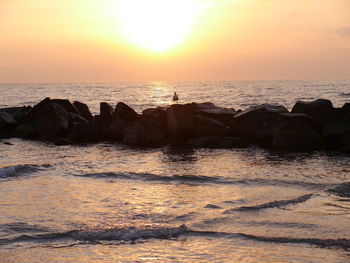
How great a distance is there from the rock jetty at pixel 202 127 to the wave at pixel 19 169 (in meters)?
6.01

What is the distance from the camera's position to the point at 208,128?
22031 millimetres

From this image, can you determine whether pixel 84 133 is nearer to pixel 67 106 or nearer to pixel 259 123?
pixel 67 106

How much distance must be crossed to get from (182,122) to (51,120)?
25.8 feet

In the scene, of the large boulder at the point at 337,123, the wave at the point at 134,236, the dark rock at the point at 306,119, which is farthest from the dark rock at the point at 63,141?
the wave at the point at 134,236

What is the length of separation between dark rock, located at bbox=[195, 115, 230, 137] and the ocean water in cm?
347

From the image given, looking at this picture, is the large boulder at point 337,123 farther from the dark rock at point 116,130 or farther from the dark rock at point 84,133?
the dark rock at point 84,133

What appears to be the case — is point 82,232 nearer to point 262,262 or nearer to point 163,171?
A: point 262,262

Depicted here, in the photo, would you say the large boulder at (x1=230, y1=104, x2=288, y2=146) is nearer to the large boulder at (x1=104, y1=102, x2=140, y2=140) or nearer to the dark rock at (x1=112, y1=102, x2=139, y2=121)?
the dark rock at (x1=112, y1=102, x2=139, y2=121)

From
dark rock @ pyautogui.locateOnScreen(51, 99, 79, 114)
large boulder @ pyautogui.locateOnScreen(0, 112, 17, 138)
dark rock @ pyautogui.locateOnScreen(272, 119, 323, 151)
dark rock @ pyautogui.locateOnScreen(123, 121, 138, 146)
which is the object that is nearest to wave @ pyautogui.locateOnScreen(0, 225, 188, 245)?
dark rock @ pyautogui.locateOnScreen(272, 119, 323, 151)

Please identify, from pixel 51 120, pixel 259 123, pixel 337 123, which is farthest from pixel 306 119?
pixel 51 120

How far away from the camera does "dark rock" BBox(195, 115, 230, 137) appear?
A: 21984mm

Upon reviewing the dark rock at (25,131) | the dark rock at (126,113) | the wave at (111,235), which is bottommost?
the wave at (111,235)

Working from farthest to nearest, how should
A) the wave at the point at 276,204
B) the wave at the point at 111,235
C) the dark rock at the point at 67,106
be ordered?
the dark rock at the point at 67,106 < the wave at the point at 276,204 < the wave at the point at 111,235

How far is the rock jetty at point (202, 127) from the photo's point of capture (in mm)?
19984
